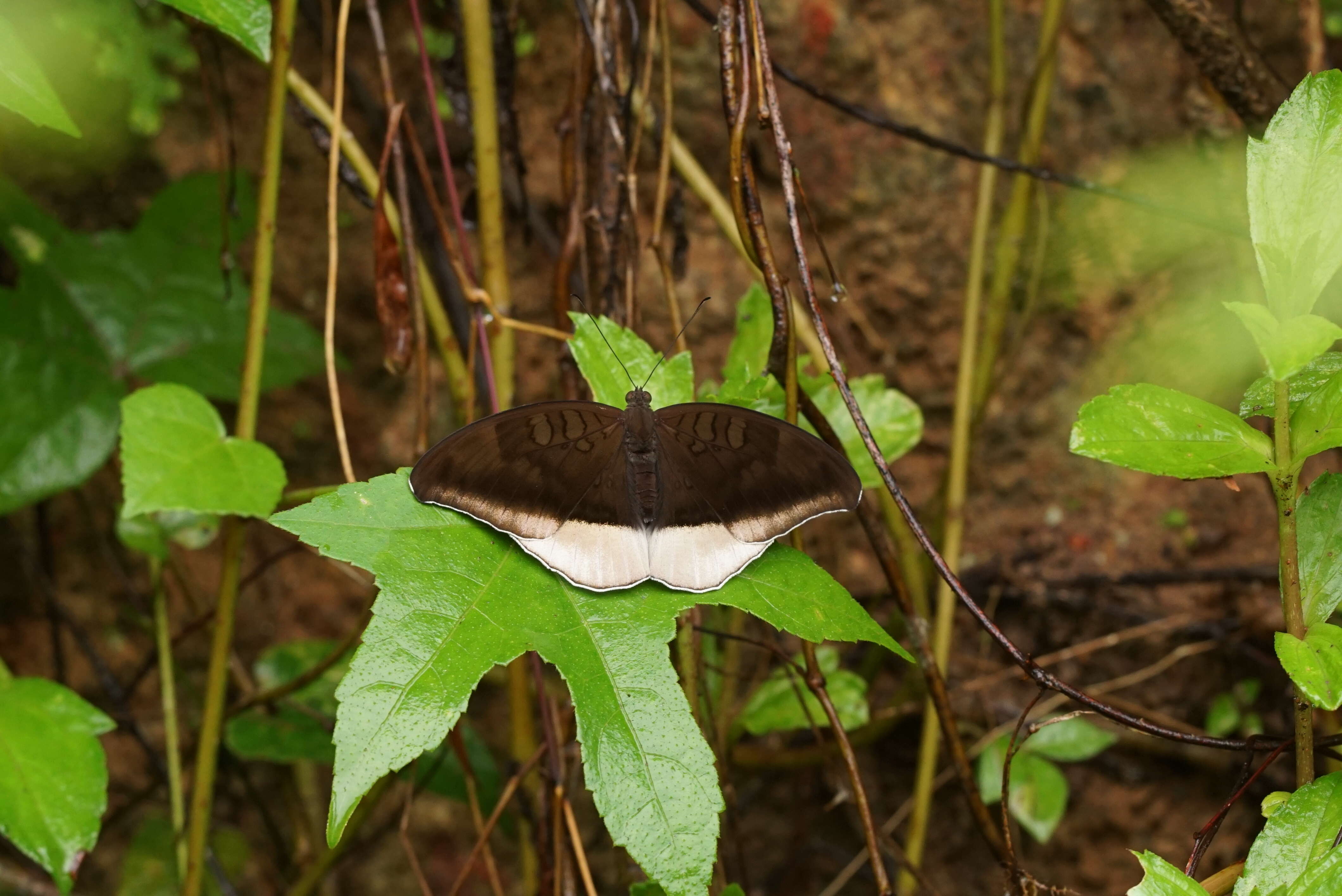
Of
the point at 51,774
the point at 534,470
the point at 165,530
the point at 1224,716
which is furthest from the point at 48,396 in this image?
the point at 1224,716

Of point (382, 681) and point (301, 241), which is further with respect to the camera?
point (301, 241)

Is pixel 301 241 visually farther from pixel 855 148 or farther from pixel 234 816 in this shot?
pixel 234 816

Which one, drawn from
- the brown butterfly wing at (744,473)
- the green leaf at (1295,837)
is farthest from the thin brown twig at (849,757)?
the green leaf at (1295,837)

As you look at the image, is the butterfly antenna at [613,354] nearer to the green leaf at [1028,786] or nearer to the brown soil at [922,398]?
the brown soil at [922,398]

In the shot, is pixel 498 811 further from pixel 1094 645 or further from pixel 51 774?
pixel 1094 645

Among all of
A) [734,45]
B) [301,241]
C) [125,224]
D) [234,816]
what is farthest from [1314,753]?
[125,224]
